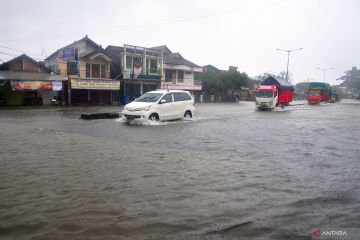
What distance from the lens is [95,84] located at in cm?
3541

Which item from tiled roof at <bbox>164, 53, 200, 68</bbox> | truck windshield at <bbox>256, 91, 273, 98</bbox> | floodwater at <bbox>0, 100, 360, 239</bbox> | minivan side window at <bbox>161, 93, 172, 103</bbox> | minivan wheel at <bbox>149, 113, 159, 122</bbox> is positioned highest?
tiled roof at <bbox>164, 53, 200, 68</bbox>

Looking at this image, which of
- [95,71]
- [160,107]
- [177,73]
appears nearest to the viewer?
[160,107]

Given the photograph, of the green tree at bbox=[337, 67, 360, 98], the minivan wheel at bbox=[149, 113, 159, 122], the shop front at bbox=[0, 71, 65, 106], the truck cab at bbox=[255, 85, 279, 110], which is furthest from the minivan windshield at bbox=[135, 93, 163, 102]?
the green tree at bbox=[337, 67, 360, 98]

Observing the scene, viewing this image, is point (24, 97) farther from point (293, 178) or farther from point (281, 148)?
point (293, 178)

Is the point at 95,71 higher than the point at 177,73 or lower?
lower

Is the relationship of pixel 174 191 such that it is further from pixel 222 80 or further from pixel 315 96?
pixel 222 80

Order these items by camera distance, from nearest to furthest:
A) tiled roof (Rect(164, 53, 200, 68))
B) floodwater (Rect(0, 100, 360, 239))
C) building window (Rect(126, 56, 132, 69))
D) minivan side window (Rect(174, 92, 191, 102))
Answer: floodwater (Rect(0, 100, 360, 239)), minivan side window (Rect(174, 92, 191, 102)), building window (Rect(126, 56, 132, 69)), tiled roof (Rect(164, 53, 200, 68))

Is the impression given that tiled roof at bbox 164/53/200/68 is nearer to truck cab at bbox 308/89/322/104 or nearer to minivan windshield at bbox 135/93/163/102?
truck cab at bbox 308/89/322/104

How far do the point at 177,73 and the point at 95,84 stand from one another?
54.5 feet

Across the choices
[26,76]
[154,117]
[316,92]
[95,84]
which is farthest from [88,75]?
[316,92]

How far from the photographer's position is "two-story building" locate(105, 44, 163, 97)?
133 feet

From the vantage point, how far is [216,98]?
58.9 meters

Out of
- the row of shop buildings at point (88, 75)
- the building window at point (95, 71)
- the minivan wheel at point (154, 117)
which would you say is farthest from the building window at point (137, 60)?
the minivan wheel at point (154, 117)

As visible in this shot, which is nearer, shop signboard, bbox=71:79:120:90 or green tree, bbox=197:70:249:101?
shop signboard, bbox=71:79:120:90
